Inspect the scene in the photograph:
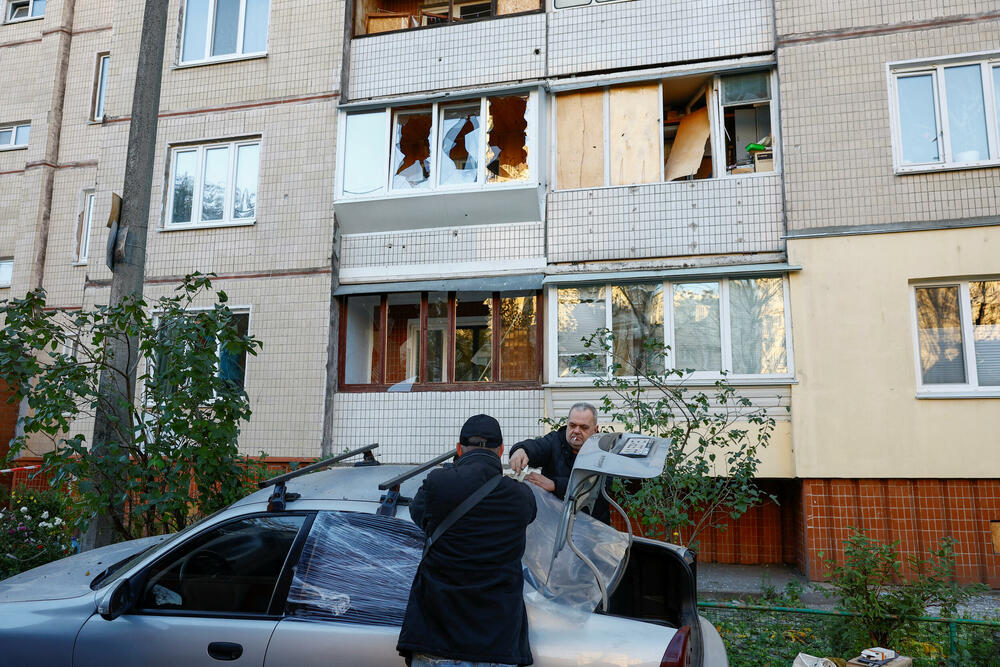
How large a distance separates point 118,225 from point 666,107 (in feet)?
26.3

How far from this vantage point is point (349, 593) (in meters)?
3.16

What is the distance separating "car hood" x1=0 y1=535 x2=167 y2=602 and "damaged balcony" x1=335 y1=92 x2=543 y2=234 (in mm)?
6701

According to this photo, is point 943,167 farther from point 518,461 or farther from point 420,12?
point 420,12

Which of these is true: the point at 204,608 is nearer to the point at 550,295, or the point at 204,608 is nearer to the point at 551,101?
the point at 550,295

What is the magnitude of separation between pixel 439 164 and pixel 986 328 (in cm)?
757

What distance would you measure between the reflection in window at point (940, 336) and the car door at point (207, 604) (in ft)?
26.0

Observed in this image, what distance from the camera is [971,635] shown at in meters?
4.27

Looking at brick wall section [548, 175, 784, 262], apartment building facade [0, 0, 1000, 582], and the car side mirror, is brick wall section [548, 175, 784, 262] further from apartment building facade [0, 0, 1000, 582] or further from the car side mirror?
the car side mirror

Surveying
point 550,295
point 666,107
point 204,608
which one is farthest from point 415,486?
point 666,107

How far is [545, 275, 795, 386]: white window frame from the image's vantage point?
862 centimetres

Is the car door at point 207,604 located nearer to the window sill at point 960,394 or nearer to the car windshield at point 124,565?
the car windshield at point 124,565

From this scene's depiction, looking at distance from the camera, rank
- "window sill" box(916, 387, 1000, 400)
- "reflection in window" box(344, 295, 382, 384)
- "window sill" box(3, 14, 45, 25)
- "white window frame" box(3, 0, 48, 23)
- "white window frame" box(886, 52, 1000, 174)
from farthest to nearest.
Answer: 1. "white window frame" box(3, 0, 48, 23)
2. "window sill" box(3, 14, 45, 25)
3. "reflection in window" box(344, 295, 382, 384)
4. "white window frame" box(886, 52, 1000, 174)
5. "window sill" box(916, 387, 1000, 400)

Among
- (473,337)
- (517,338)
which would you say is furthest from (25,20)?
(517,338)

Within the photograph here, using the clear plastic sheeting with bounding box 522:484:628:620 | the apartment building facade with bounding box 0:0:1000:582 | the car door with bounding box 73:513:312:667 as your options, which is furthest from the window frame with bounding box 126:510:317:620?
the apartment building facade with bounding box 0:0:1000:582
